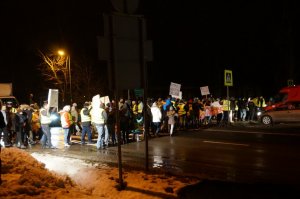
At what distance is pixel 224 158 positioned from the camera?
12.4m

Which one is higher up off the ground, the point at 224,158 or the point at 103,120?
the point at 103,120

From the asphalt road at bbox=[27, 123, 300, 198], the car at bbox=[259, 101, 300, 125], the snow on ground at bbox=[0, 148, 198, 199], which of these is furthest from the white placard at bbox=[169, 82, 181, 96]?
the snow on ground at bbox=[0, 148, 198, 199]

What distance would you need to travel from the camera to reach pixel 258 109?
27.6 meters

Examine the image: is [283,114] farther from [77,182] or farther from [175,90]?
[77,182]

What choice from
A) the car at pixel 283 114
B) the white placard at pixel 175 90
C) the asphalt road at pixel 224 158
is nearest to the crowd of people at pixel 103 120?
the white placard at pixel 175 90

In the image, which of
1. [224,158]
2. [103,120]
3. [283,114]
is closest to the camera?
[224,158]

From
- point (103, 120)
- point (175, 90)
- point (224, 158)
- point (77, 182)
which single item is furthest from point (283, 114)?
point (77, 182)

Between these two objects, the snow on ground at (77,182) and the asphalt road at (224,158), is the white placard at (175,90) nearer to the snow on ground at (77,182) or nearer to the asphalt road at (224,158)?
the asphalt road at (224,158)

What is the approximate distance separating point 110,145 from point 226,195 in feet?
30.4

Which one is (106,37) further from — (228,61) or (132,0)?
(228,61)

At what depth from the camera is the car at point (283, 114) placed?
893 inches

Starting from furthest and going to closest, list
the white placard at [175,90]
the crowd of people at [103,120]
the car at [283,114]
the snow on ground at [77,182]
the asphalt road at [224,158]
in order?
the car at [283,114], the white placard at [175,90], the crowd of people at [103,120], the asphalt road at [224,158], the snow on ground at [77,182]

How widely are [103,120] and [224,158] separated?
4.85m

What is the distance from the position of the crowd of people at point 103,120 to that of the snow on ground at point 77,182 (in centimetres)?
229
